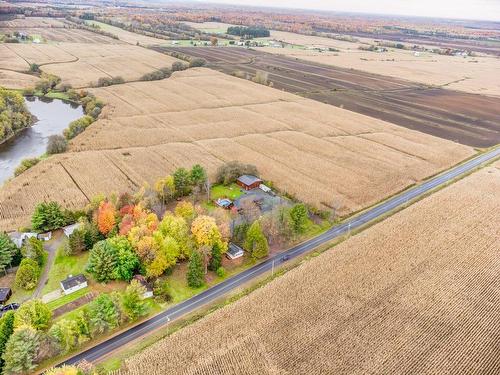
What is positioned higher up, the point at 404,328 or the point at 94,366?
the point at 404,328

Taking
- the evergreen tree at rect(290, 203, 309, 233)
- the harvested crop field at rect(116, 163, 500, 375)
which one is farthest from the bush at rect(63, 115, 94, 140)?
the harvested crop field at rect(116, 163, 500, 375)

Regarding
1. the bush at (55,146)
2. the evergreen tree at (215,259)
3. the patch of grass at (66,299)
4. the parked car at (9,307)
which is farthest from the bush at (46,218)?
the bush at (55,146)

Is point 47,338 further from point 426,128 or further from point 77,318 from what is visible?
point 426,128

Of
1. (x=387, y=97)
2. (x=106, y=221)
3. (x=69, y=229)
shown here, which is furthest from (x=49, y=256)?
(x=387, y=97)

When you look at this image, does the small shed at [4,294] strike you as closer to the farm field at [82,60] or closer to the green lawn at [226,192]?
the green lawn at [226,192]

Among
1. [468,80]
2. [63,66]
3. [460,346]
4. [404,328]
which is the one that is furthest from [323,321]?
[468,80]

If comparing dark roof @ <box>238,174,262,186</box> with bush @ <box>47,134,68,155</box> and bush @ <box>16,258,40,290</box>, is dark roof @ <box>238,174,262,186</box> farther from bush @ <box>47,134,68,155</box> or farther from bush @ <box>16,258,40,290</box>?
bush @ <box>47,134,68,155</box>

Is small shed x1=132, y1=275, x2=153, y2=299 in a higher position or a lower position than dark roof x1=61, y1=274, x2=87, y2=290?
higher
